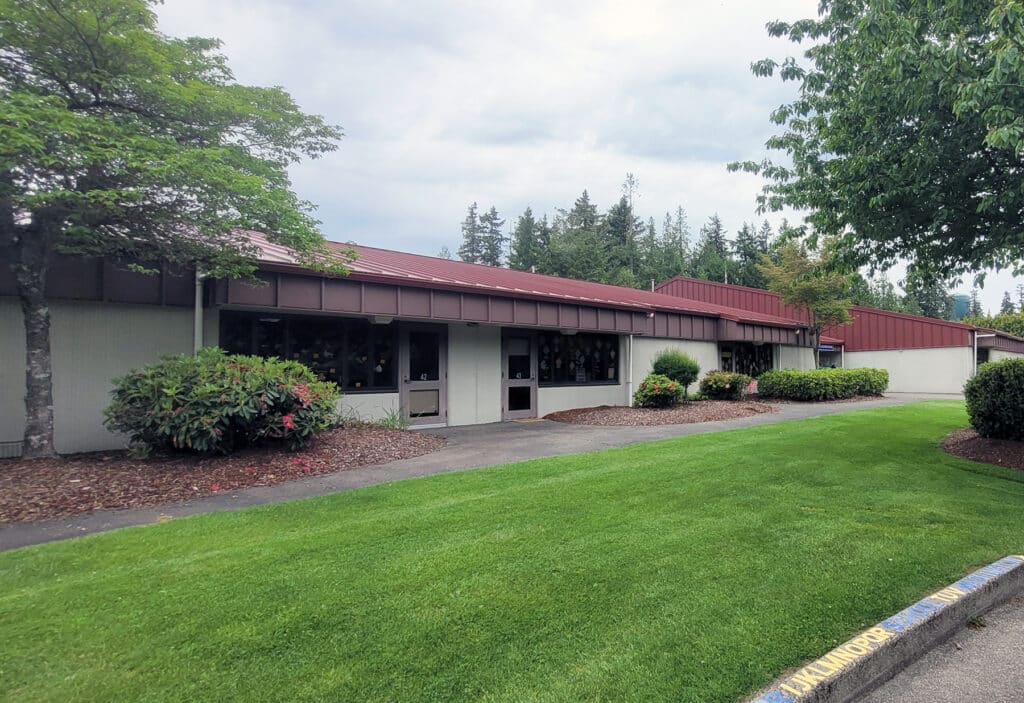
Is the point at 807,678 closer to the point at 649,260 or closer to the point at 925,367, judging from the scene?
the point at 925,367

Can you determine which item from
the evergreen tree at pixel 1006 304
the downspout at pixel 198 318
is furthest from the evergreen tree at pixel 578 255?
the evergreen tree at pixel 1006 304

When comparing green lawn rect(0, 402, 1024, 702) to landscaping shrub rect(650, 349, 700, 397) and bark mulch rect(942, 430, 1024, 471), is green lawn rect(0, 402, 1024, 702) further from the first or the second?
landscaping shrub rect(650, 349, 700, 397)

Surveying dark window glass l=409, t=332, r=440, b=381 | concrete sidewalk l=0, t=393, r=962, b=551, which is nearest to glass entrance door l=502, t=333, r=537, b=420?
concrete sidewalk l=0, t=393, r=962, b=551

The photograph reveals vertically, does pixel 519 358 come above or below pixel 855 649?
above

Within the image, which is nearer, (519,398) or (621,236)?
(519,398)

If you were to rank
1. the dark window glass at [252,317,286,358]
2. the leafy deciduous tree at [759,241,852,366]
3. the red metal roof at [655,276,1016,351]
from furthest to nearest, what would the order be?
1. the red metal roof at [655,276,1016,351]
2. the leafy deciduous tree at [759,241,852,366]
3. the dark window glass at [252,317,286,358]

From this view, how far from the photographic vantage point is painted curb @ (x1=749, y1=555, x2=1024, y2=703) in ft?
7.94

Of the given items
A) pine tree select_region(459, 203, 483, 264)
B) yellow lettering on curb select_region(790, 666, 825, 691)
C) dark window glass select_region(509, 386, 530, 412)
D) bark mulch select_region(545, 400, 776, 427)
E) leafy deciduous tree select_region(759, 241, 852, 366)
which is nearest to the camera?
yellow lettering on curb select_region(790, 666, 825, 691)

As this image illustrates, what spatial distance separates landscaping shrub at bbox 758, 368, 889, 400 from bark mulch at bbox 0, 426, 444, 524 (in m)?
15.5

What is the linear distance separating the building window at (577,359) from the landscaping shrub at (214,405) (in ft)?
24.7

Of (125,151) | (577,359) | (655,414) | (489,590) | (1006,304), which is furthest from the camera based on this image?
(1006,304)

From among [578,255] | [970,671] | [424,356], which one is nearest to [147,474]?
[424,356]

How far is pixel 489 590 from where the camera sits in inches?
129

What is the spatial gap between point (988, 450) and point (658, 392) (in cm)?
710
